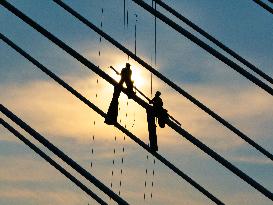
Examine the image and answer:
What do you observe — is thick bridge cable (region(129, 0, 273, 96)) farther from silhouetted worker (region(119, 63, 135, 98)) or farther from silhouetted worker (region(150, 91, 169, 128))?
silhouetted worker (region(150, 91, 169, 128))

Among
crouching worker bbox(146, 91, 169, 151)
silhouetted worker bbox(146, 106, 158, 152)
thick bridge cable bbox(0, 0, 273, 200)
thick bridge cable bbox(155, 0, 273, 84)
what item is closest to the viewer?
thick bridge cable bbox(0, 0, 273, 200)

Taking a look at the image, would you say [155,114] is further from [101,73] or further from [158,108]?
[101,73]

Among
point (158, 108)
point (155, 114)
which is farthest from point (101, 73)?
point (158, 108)

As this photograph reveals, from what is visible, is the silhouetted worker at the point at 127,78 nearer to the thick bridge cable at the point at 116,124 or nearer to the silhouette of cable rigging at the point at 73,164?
the thick bridge cable at the point at 116,124

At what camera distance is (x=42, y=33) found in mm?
7016

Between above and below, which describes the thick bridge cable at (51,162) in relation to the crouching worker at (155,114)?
below

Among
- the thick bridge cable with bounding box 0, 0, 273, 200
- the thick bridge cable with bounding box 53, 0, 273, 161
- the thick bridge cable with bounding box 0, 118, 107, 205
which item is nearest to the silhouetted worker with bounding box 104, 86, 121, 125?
the thick bridge cable with bounding box 53, 0, 273, 161

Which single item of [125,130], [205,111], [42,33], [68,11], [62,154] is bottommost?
[62,154]

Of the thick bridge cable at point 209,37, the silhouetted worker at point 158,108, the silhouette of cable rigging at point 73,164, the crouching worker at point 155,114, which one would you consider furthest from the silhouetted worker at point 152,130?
the silhouette of cable rigging at point 73,164

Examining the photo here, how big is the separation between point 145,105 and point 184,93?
2.86 feet

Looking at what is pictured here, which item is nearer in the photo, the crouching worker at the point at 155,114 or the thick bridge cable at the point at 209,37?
the thick bridge cable at the point at 209,37

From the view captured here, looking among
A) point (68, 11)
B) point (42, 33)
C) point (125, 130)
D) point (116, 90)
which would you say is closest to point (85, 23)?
point (68, 11)

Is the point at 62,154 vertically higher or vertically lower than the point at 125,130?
lower

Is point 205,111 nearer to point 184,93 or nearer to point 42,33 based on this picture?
point 184,93
